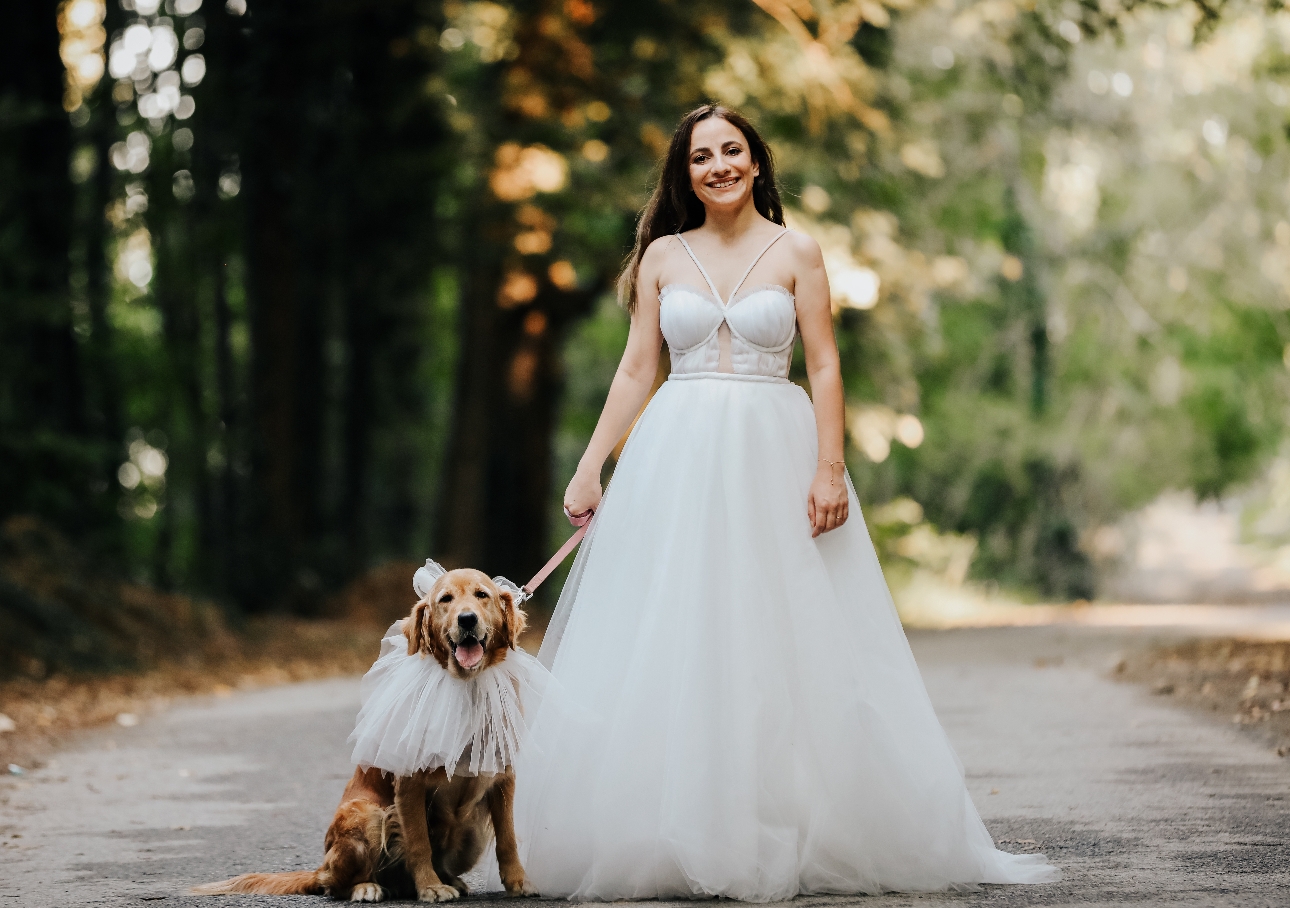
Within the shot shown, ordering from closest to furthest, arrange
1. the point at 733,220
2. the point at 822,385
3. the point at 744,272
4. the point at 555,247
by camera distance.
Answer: the point at 822,385 → the point at 744,272 → the point at 733,220 → the point at 555,247

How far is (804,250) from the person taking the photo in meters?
5.12

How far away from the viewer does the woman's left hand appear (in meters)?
4.94

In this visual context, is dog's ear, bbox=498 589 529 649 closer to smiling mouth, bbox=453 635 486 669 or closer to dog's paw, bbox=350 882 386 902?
smiling mouth, bbox=453 635 486 669

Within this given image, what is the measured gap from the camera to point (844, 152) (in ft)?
55.3

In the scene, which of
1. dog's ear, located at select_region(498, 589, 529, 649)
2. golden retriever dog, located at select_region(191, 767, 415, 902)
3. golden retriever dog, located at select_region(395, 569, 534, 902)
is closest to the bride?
golden retriever dog, located at select_region(395, 569, 534, 902)

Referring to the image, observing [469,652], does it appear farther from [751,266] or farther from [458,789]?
[751,266]

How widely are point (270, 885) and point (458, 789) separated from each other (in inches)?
27.1

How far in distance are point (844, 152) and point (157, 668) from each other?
8.77 meters

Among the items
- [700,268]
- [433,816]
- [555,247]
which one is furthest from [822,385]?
[555,247]

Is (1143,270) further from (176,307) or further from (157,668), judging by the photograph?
(157,668)

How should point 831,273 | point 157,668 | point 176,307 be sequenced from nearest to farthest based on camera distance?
point 157,668 → point 831,273 → point 176,307

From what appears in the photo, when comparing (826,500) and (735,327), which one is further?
(735,327)

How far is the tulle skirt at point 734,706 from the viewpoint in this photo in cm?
464

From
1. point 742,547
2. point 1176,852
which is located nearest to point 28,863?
point 742,547
